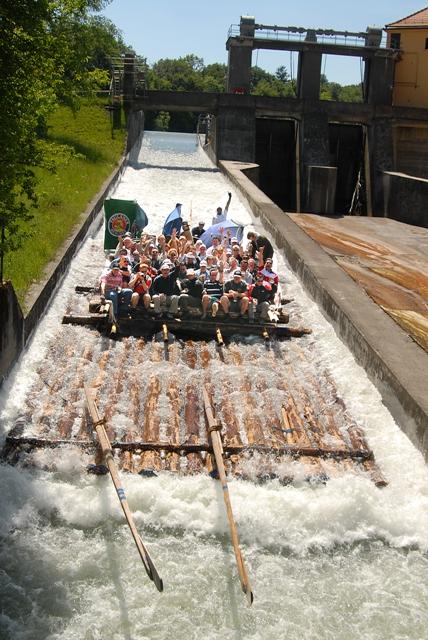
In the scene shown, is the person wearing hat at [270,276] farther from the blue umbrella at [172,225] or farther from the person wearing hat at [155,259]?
the blue umbrella at [172,225]

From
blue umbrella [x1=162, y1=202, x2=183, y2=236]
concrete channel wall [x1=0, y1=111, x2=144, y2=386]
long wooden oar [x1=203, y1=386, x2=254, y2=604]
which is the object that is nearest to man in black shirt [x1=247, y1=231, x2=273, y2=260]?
blue umbrella [x1=162, y1=202, x2=183, y2=236]

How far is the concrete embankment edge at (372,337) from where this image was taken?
852 cm

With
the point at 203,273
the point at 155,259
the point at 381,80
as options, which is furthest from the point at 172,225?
the point at 381,80

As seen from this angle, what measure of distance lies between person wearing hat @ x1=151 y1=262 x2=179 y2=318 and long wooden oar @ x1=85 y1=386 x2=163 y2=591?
11.4 ft

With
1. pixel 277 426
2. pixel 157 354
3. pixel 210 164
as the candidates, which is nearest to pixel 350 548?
pixel 277 426

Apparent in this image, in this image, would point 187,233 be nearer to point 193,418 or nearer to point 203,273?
point 203,273

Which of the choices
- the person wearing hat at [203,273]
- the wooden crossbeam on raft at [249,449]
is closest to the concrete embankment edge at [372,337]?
the wooden crossbeam on raft at [249,449]

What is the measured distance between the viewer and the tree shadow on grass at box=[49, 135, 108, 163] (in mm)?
29611

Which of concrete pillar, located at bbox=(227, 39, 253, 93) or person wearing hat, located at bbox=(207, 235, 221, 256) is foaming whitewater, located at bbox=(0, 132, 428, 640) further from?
concrete pillar, located at bbox=(227, 39, 253, 93)

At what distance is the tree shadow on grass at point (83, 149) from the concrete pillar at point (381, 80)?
49.3 ft

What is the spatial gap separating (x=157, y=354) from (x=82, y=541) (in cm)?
459

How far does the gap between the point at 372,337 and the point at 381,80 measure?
99.7 ft

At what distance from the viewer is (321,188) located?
Result: 32312 mm

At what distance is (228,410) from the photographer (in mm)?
9414
